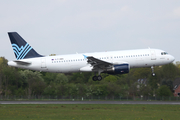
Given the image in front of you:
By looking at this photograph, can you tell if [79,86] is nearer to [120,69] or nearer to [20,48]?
[20,48]

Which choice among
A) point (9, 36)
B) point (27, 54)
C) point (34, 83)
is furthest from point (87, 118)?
point (34, 83)

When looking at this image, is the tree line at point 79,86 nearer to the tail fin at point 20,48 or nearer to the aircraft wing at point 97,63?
the tail fin at point 20,48

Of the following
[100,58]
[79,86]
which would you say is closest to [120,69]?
[100,58]

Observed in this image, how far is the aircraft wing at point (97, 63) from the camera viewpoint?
4547 cm

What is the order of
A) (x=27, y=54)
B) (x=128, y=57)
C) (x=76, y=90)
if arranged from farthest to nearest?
(x=76, y=90)
(x=27, y=54)
(x=128, y=57)

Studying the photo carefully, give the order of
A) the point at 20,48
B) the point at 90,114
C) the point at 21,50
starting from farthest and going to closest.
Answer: the point at 20,48 < the point at 21,50 < the point at 90,114

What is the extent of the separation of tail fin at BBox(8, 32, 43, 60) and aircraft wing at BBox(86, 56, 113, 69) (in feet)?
32.0

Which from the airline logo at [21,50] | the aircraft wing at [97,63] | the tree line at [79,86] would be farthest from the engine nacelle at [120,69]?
the tree line at [79,86]

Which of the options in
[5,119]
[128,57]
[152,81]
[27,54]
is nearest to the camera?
[5,119]

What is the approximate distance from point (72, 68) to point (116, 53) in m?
7.58

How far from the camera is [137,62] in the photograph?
4703 centimetres

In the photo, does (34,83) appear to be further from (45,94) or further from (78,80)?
(78,80)

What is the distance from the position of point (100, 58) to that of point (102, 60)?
1767mm

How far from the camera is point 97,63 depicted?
1839 inches
